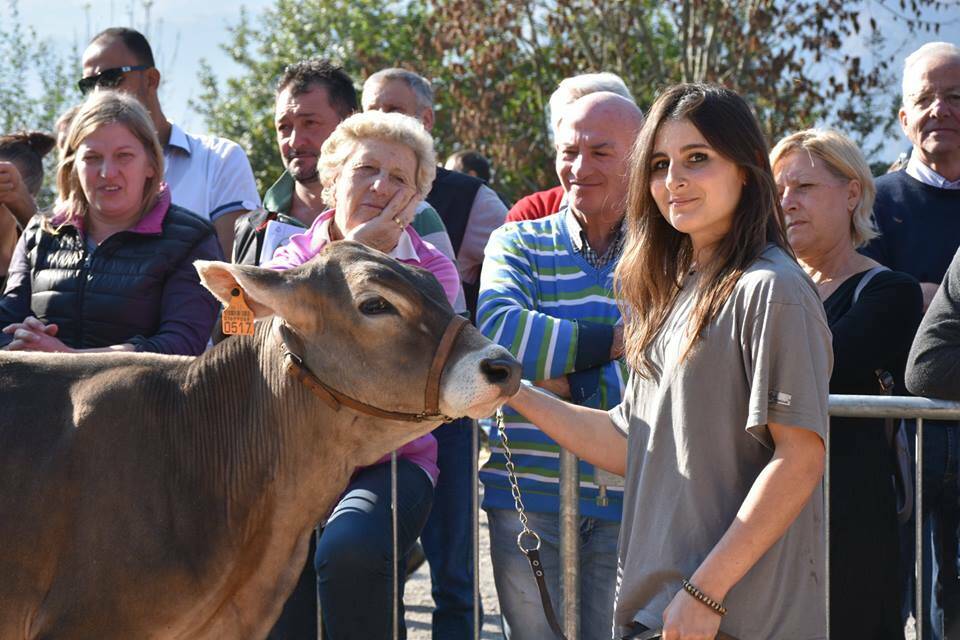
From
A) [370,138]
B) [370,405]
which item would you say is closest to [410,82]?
[370,138]

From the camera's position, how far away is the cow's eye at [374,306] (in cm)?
414

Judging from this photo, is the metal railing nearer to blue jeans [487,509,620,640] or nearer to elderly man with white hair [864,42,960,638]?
blue jeans [487,509,620,640]

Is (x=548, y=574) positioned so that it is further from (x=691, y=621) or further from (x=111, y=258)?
(x=111, y=258)

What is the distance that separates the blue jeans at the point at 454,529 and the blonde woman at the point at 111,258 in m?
1.22

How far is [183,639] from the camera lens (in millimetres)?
4074

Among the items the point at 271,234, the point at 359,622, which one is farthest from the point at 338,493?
the point at 271,234

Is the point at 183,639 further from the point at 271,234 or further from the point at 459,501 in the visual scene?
the point at 271,234

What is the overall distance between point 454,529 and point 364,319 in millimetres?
1659

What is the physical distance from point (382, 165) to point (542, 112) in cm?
1332

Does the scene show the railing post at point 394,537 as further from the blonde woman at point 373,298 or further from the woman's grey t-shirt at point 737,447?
the woman's grey t-shirt at point 737,447

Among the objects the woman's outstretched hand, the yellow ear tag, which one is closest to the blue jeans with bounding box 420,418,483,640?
the yellow ear tag

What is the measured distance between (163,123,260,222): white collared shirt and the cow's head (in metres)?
2.71

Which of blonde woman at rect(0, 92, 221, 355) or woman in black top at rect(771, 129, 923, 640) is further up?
blonde woman at rect(0, 92, 221, 355)

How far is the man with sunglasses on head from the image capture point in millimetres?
6809
